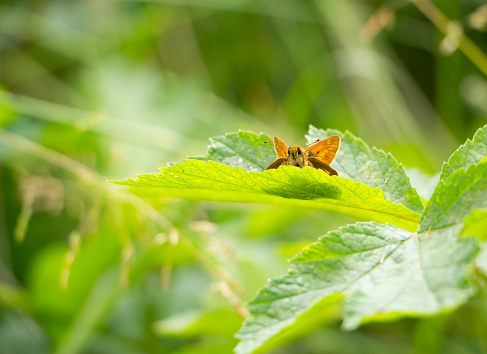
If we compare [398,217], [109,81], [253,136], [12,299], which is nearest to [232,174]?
[253,136]

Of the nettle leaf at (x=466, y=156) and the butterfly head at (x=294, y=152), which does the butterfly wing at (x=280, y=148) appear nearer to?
the butterfly head at (x=294, y=152)

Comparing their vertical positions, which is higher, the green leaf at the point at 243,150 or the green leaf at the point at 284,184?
the green leaf at the point at 243,150

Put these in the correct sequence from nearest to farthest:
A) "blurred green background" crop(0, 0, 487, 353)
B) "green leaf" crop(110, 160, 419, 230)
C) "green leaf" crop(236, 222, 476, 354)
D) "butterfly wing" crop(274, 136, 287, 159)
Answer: "green leaf" crop(236, 222, 476, 354) → "green leaf" crop(110, 160, 419, 230) → "butterfly wing" crop(274, 136, 287, 159) → "blurred green background" crop(0, 0, 487, 353)

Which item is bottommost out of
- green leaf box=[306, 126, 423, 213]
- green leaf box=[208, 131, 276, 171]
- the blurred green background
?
green leaf box=[306, 126, 423, 213]

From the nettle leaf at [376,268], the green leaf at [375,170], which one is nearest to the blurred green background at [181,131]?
the green leaf at [375,170]

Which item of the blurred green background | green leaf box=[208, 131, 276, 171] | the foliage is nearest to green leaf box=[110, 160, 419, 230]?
the foliage

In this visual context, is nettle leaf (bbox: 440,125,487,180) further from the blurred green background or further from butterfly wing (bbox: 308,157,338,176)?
the blurred green background
